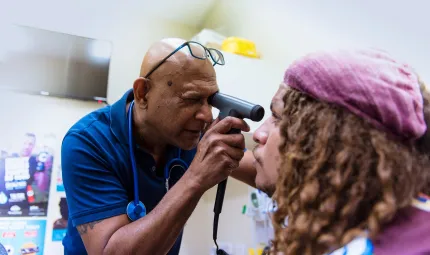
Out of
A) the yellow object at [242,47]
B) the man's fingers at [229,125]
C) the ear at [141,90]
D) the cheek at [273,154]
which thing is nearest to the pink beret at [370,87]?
the cheek at [273,154]

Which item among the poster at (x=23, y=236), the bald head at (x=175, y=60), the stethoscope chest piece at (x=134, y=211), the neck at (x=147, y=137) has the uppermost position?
the bald head at (x=175, y=60)

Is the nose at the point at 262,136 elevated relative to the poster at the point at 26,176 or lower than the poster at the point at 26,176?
elevated

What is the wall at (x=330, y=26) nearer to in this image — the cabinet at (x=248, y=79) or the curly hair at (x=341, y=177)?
the cabinet at (x=248, y=79)

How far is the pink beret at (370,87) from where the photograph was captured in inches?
21.3

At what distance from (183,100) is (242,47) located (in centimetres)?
75

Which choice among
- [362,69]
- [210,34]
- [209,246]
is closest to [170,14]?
[210,34]

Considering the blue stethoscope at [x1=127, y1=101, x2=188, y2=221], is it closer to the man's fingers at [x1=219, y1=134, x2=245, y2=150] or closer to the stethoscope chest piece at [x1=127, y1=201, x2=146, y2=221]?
the stethoscope chest piece at [x1=127, y1=201, x2=146, y2=221]

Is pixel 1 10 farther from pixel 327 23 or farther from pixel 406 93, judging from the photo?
pixel 406 93

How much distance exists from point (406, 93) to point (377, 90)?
50 mm

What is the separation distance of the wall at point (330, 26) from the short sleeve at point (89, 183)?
2.92 ft

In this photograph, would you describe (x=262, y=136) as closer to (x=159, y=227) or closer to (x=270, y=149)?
(x=270, y=149)

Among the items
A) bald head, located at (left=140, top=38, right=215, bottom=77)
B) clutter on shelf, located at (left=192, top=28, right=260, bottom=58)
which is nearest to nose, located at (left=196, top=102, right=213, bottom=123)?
bald head, located at (left=140, top=38, right=215, bottom=77)

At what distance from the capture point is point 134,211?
0.94 m

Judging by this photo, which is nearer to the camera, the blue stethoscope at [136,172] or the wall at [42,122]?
the blue stethoscope at [136,172]
